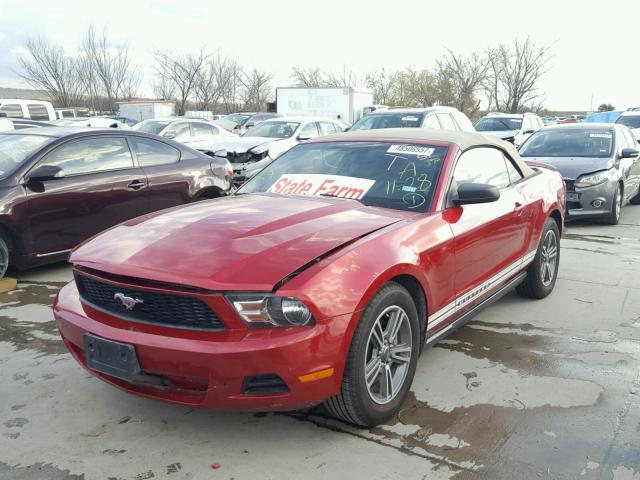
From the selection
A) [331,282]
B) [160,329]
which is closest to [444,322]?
[331,282]

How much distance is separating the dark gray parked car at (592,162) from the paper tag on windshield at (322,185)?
5730mm

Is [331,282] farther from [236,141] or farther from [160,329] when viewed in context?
[236,141]

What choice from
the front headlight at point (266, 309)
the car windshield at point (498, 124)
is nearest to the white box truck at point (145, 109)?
the car windshield at point (498, 124)

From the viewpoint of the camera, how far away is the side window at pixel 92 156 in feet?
19.0

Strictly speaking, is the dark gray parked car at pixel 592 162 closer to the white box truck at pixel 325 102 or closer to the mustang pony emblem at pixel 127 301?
the mustang pony emblem at pixel 127 301

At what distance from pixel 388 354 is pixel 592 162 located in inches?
278

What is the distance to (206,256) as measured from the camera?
8.87 feet

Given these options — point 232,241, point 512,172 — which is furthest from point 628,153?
point 232,241

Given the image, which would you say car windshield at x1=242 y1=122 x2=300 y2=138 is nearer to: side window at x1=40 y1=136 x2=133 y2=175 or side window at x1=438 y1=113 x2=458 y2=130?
side window at x1=438 y1=113 x2=458 y2=130

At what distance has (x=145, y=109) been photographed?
110 feet

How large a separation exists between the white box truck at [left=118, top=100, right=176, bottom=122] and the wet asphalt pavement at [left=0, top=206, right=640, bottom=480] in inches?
1228

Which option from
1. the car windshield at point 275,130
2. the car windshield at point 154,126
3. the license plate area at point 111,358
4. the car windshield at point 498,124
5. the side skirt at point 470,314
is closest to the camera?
the license plate area at point 111,358

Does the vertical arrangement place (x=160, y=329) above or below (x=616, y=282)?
above

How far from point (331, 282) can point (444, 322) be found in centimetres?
118
